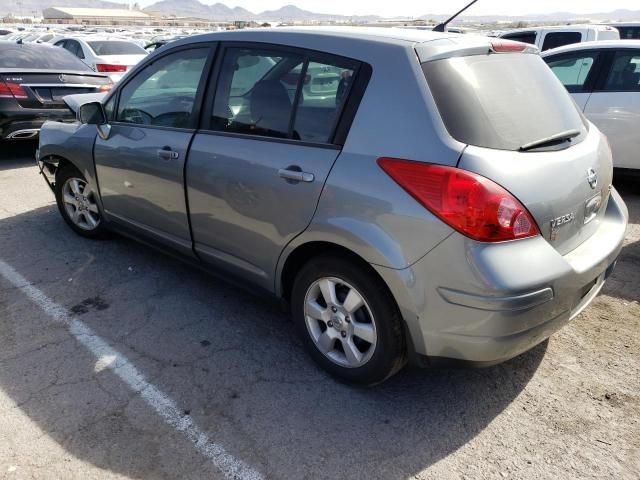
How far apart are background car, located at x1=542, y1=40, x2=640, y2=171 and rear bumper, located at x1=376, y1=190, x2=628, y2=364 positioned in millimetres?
3938

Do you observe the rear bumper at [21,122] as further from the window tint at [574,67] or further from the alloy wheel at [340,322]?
the window tint at [574,67]

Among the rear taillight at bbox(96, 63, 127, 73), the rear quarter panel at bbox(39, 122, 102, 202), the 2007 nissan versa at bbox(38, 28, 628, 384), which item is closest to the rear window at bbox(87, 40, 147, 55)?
the rear taillight at bbox(96, 63, 127, 73)

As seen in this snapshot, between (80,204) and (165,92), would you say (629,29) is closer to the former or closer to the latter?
(165,92)

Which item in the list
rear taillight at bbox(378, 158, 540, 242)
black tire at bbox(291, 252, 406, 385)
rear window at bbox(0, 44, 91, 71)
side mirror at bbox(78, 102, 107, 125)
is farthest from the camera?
rear window at bbox(0, 44, 91, 71)

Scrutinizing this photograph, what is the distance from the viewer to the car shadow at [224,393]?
2367mm

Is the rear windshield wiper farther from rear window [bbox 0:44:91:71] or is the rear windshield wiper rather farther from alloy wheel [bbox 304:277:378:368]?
rear window [bbox 0:44:91:71]

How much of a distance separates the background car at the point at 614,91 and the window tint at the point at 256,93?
14.3ft

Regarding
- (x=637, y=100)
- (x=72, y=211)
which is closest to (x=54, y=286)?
(x=72, y=211)

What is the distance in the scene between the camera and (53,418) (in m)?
2.57

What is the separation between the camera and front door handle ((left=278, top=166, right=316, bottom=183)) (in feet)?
8.50

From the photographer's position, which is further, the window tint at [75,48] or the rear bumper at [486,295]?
the window tint at [75,48]

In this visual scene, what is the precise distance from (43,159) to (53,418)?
2953 mm

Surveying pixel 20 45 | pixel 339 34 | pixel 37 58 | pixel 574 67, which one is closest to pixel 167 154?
pixel 339 34

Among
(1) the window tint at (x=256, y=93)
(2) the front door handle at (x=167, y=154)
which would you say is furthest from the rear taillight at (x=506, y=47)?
(2) the front door handle at (x=167, y=154)
